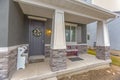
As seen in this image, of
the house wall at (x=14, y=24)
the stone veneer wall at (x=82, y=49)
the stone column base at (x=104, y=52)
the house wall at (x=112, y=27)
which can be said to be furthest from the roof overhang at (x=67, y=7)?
the house wall at (x=112, y=27)

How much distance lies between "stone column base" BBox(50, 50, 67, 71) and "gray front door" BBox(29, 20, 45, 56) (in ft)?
8.13

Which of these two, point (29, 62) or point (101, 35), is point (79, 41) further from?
point (29, 62)

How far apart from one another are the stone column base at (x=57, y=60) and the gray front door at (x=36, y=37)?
2.48 m

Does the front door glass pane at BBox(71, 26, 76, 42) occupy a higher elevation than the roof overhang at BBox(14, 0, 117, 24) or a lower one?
lower

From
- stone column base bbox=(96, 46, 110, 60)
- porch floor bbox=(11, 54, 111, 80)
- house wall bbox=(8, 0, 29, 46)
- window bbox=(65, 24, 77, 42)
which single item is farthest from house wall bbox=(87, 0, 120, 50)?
house wall bbox=(8, 0, 29, 46)

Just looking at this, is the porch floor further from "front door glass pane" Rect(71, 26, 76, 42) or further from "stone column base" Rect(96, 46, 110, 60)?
"front door glass pane" Rect(71, 26, 76, 42)

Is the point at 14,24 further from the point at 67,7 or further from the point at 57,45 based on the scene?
the point at 67,7

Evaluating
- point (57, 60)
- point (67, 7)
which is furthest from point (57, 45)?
point (67, 7)

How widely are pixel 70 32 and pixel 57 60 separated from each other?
4541 millimetres

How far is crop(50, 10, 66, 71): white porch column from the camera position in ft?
13.6

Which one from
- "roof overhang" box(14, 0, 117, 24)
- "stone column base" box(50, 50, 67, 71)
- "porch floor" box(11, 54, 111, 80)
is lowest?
"porch floor" box(11, 54, 111, 80)

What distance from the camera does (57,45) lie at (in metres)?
4.23

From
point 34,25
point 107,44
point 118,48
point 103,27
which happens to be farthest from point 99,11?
point 118,48

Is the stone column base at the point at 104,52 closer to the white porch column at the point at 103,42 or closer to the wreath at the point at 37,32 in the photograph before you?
the white porch column at the point at 103,42
